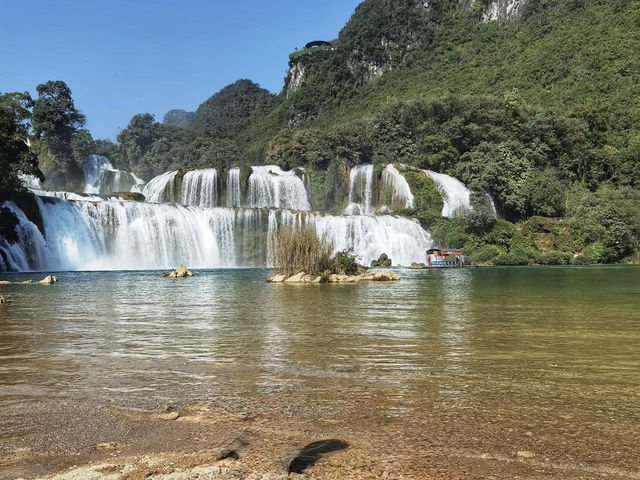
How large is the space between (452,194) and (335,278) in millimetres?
30715

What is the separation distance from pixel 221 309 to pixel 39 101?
64813 mm

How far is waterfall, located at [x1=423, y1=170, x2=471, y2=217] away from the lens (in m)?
47.1

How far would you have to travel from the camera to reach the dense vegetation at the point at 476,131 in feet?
138

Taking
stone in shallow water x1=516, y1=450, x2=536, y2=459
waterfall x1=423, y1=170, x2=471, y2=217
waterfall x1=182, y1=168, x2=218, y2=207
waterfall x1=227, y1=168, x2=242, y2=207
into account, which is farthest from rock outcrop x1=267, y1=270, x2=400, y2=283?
waterfall x1=182, y1=168, x2=218, y2=207

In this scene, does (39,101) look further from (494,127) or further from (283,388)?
(283,388)

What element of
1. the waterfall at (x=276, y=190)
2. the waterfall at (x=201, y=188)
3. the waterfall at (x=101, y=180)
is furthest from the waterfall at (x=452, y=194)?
the waterfall at (x=101, y=180)

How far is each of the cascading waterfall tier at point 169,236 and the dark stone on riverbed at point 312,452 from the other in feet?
90.2

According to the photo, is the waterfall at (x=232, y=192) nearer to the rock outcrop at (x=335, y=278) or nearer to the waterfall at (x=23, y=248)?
the waterfall at (x=23, y=248)

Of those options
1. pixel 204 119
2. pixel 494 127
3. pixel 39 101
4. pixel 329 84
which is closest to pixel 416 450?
pixel 494 127

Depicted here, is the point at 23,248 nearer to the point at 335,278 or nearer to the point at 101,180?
the point at 335,278

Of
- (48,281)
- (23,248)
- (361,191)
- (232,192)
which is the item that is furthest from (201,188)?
(48,281)

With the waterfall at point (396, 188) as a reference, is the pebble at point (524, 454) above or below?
below

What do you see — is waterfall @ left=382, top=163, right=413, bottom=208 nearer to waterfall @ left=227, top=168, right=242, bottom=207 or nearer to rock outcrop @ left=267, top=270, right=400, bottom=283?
waterfall @ left=227, top=168, right=242, bottom=207

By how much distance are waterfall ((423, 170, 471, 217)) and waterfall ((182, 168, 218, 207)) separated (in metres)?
20.3
